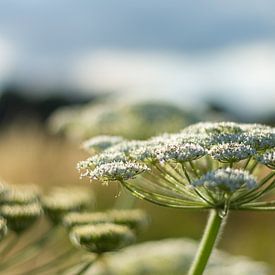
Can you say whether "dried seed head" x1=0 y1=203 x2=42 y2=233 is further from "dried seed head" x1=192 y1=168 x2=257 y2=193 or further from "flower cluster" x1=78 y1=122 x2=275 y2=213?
"dried seed head" x1=192 y1=168 x2=257 y2=193

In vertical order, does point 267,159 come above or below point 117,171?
below

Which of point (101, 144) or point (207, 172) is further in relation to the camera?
point (101, 144)

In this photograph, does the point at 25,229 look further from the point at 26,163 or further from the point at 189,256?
the point at 26,163

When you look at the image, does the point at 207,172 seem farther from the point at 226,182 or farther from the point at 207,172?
the point at 226,182

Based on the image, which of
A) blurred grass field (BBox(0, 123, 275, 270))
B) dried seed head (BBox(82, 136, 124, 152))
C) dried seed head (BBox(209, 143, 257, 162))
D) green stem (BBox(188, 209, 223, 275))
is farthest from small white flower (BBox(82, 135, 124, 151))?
blurred grass field (BBox(0, 123, 275, 270))

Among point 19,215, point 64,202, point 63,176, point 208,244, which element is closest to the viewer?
point 208,244

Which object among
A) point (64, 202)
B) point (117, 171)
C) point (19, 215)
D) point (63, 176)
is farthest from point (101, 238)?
point (63, 176)

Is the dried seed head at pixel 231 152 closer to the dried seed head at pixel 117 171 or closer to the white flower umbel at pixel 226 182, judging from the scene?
the white flower umbel at pixel 226 182

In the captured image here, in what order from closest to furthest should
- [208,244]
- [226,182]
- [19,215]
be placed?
[226,182]
[208,244]
[19,215]
